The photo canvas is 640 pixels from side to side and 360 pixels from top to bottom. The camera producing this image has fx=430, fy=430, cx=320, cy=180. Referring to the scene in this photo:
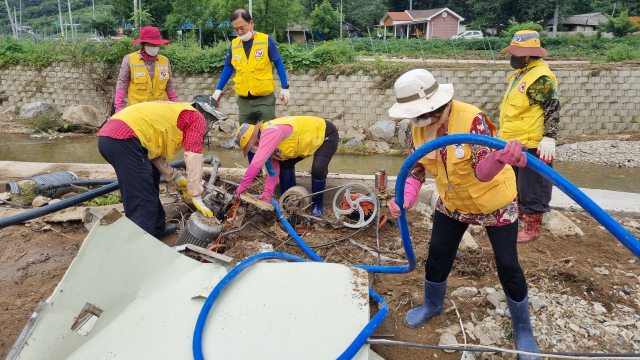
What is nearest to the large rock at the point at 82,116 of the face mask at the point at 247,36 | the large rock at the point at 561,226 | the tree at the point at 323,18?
the face mask at the point at 247,36

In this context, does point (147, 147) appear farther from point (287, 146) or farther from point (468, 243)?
point (468, 243)

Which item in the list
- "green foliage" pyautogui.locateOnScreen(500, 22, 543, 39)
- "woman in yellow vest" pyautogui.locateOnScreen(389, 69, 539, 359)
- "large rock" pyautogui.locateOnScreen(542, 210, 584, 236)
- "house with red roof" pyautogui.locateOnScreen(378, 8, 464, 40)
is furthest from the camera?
"house with red roof" pyautogui.locateOnScreen(378, 8, 464, 40)

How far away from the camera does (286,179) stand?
444cm

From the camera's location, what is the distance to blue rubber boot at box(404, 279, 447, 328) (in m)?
2.58

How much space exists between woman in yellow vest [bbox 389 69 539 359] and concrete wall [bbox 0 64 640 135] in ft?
28.5

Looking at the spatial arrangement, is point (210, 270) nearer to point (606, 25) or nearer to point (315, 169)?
point (315, 169)

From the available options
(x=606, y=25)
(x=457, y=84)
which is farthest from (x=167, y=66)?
(x=606, y=25)

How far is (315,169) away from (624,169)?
272 inches

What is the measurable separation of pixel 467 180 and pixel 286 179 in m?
2.53

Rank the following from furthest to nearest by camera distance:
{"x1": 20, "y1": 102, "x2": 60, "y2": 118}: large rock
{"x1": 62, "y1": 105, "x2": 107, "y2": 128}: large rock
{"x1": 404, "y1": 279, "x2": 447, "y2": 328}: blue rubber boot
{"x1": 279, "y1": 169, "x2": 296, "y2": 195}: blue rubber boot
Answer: {"x1": 20, "y1": 102, "x2": 60, "y2": 118}: large rock → {"x1": 62, "y1": 105, "x2": 107, "y2": 128}: large rock → {"x1": 279, "y1": 169, "x2": 296, "y2": 195}: blue rubber boot → {"x1": 404, "y1": 279, "x2": 447, "y2": 328}: blue rubber boot

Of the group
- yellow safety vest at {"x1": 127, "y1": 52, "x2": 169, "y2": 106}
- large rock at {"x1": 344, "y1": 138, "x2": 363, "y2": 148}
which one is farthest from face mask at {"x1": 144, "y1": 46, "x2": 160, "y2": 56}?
large rock at {"x1": 344, "y1": 138, "x2": 363, "y2": 148}

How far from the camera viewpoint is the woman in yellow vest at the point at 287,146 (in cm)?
369

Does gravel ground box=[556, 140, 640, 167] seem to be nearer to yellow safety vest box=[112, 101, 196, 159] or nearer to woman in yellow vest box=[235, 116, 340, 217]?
woman in yellow vest box=[235, 116, 340, 217]

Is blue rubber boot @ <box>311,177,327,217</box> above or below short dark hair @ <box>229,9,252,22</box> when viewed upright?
below
